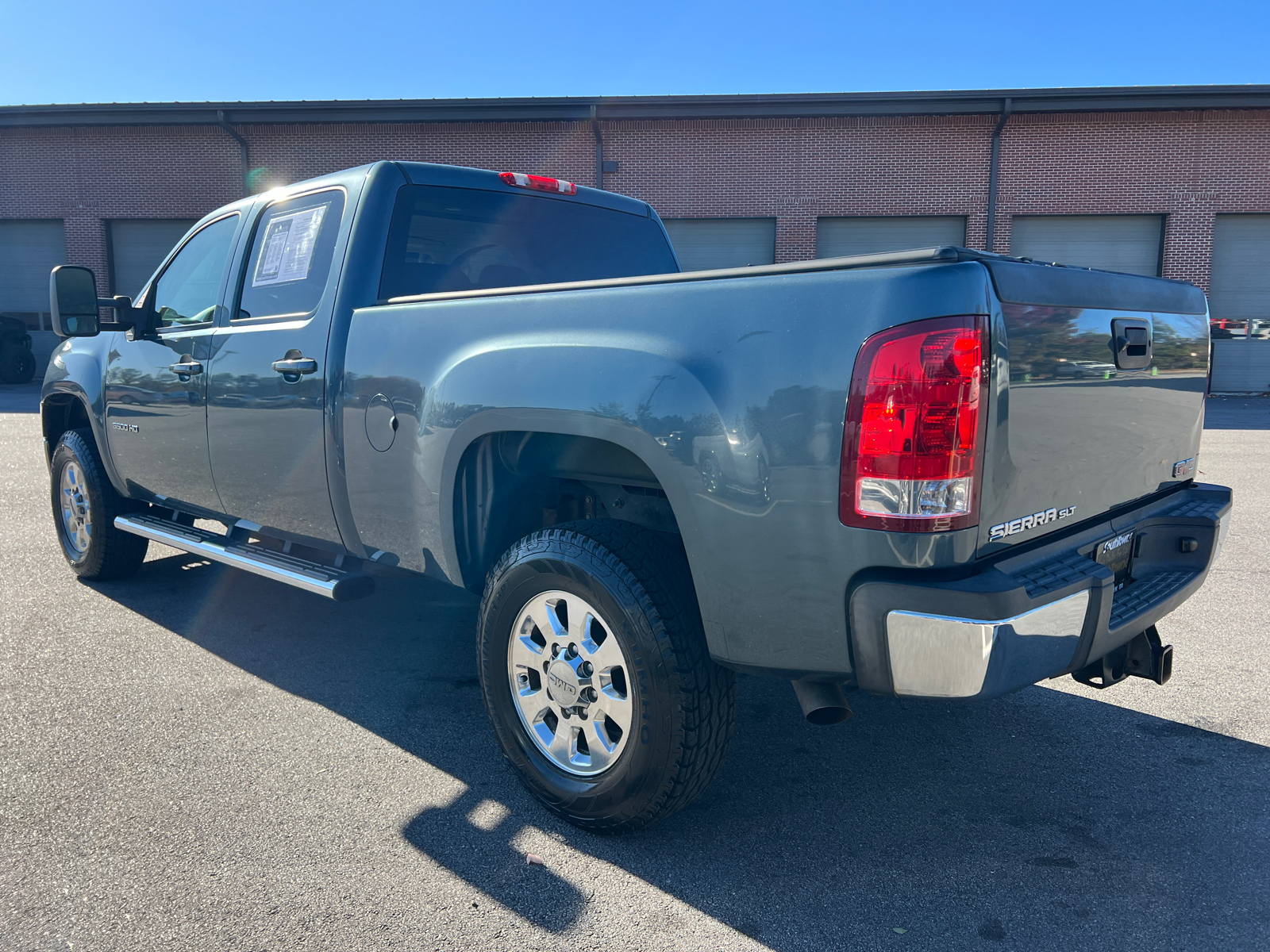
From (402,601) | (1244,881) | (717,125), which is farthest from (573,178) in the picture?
Answer: (1244,881)

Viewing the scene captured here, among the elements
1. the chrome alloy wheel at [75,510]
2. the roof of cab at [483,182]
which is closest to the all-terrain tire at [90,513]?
the chrome alloy wheel at [75,510]

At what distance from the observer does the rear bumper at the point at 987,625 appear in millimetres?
1988

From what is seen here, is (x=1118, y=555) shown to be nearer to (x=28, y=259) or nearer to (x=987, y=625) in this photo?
(x=987, y=625)

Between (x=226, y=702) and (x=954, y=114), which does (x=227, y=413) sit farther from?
(x=954, y=114)

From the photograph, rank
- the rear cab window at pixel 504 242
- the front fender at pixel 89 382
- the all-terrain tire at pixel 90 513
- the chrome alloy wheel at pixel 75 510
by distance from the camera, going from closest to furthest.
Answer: the rear cab window at pixel 504 242 → the front fender at pixel 89 382 → the all-terrain tire at pixel 90 513 → the chrome alloy wheel at pixel 75 510

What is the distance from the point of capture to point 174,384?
168 inches

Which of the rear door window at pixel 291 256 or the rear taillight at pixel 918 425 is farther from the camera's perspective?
the rear door window at pixel 291 256

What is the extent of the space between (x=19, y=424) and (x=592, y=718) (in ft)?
50.2

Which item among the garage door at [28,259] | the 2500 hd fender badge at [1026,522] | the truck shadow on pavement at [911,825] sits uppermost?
the garage door at [28,259]

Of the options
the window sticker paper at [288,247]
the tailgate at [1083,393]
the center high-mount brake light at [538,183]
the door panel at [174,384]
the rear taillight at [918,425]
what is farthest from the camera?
the door panel at [174,384]

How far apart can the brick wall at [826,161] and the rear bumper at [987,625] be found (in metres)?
20.0

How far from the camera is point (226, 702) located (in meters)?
3.63

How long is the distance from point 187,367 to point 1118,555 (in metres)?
3.74

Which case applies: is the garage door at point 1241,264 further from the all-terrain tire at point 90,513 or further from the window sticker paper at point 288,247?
the all-terrain tire at point 90,513
